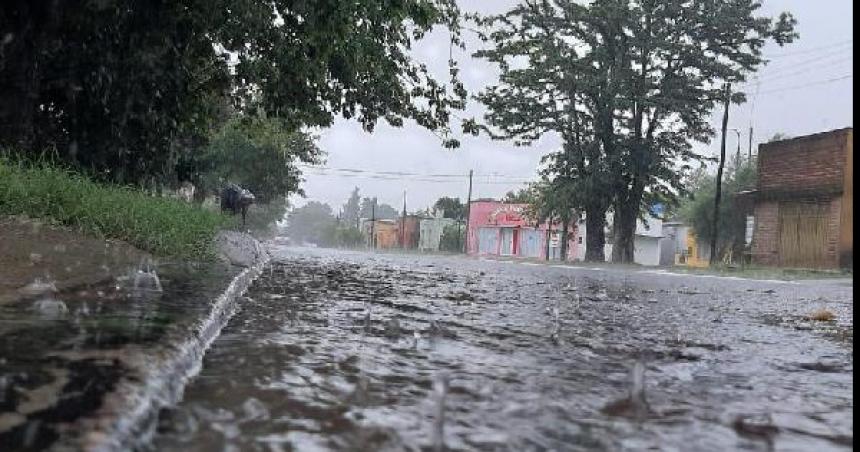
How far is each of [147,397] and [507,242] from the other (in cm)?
5841

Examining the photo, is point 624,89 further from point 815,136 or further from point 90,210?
point 90,210

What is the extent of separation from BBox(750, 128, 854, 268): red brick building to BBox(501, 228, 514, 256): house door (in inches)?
1187

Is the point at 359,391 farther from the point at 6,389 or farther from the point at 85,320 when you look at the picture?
the point at 85,320

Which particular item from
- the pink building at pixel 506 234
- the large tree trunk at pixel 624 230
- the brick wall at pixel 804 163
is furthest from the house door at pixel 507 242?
the brick wall at pixel 804 163

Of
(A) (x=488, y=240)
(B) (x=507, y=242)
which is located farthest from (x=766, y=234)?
(A) (x=488, y=240)

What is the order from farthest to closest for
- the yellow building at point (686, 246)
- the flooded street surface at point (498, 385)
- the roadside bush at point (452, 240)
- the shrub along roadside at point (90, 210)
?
the roadside bush at point (452, 240), the yellow building at point (686, 246), the shrub along roadside at point (90, 210), the flooded street surface at point (498, 385)

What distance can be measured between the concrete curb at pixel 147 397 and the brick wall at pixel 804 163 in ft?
86.9

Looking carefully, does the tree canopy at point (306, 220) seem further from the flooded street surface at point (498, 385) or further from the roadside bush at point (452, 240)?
the flooded street surface at point (498, 385)

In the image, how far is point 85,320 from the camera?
279cm

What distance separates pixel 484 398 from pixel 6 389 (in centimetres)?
128

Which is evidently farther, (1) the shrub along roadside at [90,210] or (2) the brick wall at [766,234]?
(2) the brick wall at [766,234]

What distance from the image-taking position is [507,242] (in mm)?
59781

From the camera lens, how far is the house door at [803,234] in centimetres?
2558

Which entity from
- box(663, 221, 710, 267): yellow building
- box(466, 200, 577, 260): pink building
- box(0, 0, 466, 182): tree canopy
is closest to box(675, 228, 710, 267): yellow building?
box(663, 221, 710, 267): yellow building
